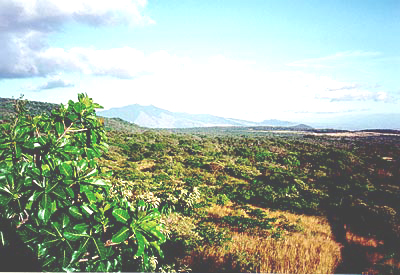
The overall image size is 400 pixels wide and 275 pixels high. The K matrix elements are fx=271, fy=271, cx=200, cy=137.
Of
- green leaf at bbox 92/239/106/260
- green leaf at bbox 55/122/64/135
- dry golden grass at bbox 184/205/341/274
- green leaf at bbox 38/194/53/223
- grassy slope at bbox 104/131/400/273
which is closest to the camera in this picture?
green leaf at bbox 38/194/53/223

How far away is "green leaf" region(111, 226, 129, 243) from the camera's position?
1.96 metres


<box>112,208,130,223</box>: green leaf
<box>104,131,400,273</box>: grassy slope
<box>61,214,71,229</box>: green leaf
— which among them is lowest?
<box>104,131,400,273</box>: grassy slope

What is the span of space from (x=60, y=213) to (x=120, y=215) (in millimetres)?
482

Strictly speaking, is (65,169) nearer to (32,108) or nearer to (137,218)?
(137,218)

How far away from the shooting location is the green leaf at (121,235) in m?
1.96

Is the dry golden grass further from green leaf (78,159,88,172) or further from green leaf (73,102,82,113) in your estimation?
green leaf (73,102,82,113)

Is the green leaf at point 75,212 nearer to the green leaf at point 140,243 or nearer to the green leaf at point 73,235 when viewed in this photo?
the green leaf at point 73,235

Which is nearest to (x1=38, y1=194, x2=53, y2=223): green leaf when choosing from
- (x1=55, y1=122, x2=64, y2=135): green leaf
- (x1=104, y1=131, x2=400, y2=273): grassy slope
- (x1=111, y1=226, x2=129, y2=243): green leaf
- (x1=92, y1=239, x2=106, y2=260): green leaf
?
(x1=92, y1=239, x2=106, y2=260): green leaf

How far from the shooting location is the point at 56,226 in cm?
200

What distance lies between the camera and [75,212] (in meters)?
2.03

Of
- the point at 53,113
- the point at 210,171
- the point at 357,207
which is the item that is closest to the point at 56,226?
the point at 53,113

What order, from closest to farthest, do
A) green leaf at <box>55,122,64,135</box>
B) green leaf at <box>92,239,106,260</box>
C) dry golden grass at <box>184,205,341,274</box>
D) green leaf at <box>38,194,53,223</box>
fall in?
green leaf at <box>38,194,53,223</box>, green leaf at <box>92,239,106,260</box>, green leaf at <box>55,122,64,135</box>, dry golden grass at <box>184,205,341,274</box>

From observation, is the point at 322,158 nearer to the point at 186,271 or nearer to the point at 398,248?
the point at 398,248

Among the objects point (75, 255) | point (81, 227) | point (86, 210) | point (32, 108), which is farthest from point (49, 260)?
point (32, 108)
